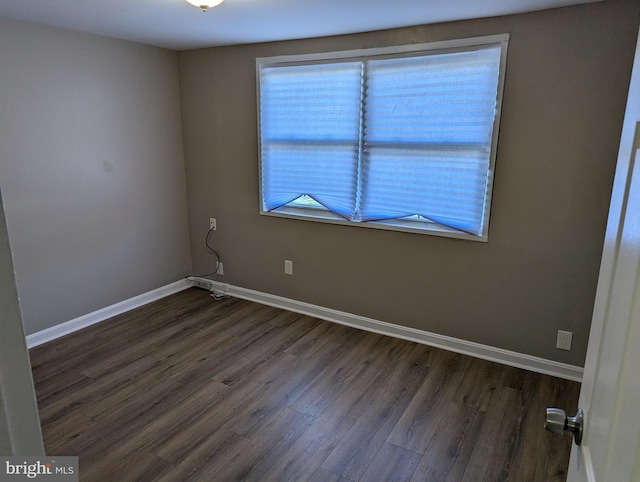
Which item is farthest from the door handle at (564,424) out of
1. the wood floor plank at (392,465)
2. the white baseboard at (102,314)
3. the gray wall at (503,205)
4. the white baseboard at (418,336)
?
the white baseboard at (102,314)

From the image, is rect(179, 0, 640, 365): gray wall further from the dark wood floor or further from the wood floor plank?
the wood floor plank

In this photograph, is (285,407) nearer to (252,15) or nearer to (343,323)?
(343,323)

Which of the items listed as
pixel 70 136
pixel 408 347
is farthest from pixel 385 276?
pixel 70 136

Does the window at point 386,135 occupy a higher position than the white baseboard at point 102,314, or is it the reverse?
the window at point 386,135

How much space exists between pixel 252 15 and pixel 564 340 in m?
2.85

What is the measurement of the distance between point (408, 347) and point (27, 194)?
9.66ft

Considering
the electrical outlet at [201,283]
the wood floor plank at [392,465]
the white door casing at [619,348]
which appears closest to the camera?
the white door casing at [619,348]

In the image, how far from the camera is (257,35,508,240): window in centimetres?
264

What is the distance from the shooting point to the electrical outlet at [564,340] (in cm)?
261

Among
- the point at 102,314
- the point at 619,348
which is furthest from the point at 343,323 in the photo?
the point at 619,348

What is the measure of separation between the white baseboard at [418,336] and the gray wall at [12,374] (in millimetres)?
2881

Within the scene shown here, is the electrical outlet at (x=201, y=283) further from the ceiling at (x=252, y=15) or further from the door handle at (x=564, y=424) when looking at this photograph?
the door handle at (x=564, y=424)

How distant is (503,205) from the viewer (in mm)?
2668

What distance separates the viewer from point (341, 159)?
10.4 ft
